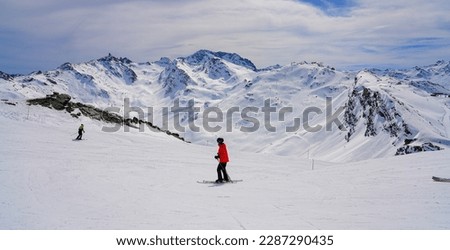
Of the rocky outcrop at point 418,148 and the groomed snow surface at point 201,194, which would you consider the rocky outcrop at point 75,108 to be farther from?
the rocky outcrop at point 418,148

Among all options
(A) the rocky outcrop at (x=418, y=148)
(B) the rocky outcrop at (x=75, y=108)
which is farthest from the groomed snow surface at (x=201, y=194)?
(A) the rocky outcrop at (x=418, y=148)

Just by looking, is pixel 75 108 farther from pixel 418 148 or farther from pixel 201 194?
pixel 418 148

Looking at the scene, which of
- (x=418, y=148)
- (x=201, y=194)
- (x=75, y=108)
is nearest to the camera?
(x=201, y=194)

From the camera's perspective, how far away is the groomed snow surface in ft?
33.5

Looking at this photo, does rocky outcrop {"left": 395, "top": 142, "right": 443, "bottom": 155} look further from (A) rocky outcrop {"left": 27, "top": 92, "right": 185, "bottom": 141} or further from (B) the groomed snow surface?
(B) the groomed snow surface

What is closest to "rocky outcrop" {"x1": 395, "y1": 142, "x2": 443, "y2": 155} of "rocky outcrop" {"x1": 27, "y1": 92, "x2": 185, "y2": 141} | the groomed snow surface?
"rocky outcrop" {"x1": 27, "y1": 92, "x2": 185, "y2": 141}

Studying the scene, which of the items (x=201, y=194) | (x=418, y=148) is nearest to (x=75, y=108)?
(x=201, y=194)

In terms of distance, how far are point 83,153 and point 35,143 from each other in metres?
4.28

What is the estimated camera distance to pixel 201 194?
14656mm

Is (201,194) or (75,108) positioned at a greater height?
(75,108)

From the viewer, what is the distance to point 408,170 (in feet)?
56.5

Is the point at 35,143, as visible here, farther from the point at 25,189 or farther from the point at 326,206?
the point at 326,206

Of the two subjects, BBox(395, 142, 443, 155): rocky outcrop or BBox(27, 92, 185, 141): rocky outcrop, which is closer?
BBox(27, 92, 185, 141): rocky outcrop
